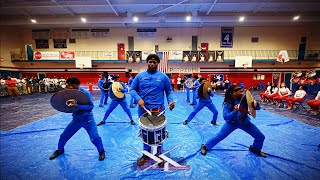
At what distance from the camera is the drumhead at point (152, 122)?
2.75 meters

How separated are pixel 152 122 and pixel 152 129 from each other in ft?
0.46

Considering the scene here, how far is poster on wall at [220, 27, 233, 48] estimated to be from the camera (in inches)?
824

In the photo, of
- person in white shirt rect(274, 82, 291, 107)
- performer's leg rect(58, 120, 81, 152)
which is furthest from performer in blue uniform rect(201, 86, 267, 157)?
person in white shirt rect(274, 82, 291, 107)

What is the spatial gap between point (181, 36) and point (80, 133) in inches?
769

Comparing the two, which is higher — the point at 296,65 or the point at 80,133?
the point at 296,65

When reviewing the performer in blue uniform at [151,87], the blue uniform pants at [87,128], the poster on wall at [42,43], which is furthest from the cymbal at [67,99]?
the poster on wall at [42,43]

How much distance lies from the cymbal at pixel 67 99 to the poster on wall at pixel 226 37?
21760 millimetres

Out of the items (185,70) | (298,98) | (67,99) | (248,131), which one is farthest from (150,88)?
(185,70)

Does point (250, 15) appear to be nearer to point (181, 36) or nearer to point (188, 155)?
point (181, 36)

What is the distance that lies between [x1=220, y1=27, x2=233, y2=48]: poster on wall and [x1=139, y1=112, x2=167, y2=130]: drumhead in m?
21.3

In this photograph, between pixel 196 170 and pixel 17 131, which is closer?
pixel 196 170

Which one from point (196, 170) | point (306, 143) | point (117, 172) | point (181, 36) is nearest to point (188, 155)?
point (196, 170)

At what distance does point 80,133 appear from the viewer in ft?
15.8

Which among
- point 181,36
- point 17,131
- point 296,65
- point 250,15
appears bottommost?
point 17,131
